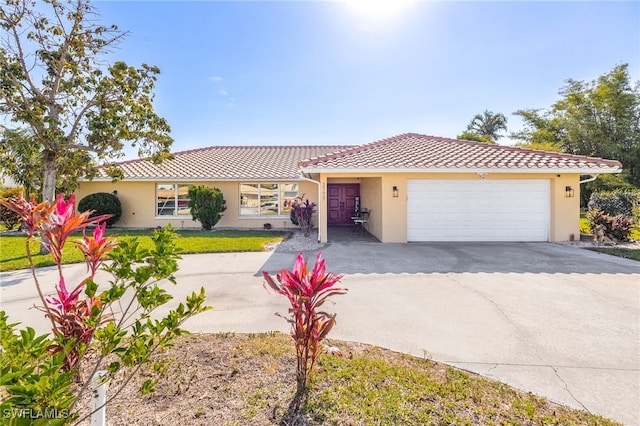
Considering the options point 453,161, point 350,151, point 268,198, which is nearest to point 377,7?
point 350,151

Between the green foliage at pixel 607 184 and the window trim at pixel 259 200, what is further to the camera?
the green foliage at pixel 607 184

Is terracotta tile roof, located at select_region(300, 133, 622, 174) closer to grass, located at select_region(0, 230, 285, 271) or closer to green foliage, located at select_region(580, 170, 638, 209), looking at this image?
grass, located at select_region(0, 230, 285, 271)

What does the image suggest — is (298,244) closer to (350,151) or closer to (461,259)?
(350,151)

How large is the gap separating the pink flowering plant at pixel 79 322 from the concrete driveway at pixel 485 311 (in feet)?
7.16

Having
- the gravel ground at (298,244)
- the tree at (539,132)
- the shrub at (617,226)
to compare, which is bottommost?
the gravel ground at (298,244)

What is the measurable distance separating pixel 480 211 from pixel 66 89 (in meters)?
15.4

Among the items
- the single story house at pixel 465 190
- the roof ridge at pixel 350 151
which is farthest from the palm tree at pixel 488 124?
the single story house at pixel 465 190

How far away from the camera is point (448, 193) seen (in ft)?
37.0

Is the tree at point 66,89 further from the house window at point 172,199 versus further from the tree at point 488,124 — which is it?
the tree at point 488,124

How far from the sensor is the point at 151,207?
1603 centimetres

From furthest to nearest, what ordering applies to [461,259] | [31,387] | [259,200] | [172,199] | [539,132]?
[539,132] < [259,200] < [172,199] < [461,259] < [31,387]

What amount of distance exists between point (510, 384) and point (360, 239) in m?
9.17

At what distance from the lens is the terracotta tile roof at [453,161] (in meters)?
10.7

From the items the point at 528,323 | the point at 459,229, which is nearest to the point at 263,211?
the point at 459,229
